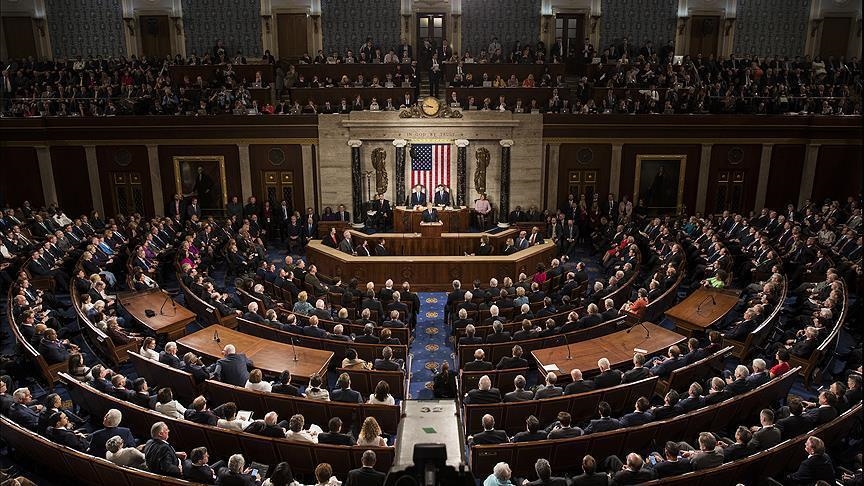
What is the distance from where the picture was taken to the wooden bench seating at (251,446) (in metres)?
7.30

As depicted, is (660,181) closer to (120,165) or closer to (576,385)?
(576,385)

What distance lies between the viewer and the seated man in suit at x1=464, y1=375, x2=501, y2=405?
28.2 feet

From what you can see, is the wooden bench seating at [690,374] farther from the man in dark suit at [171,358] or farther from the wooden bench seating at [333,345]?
the man in dark suit at [171,358]

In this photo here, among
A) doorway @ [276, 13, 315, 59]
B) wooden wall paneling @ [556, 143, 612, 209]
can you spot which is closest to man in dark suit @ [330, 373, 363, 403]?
wooden wall paneling @ [556, 143, 612, 209]

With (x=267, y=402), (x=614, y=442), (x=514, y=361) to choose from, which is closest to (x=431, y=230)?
(x=514, y=361)

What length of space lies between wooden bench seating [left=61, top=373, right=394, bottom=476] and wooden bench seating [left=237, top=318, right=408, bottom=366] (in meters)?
3.12

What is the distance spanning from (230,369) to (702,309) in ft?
26.8

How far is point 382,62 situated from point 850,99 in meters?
15.3

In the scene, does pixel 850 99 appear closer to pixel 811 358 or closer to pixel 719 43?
pixel 719 43

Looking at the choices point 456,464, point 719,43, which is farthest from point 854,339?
point 719,43

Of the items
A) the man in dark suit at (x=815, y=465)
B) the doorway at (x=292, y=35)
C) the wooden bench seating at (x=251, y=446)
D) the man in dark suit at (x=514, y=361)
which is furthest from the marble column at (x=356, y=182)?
the man in dark suit at (x=815, y=465)

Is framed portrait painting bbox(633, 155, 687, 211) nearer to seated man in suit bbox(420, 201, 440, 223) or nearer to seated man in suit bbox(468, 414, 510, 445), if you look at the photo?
seated man in suit bbox(420, 201, 440, 223)

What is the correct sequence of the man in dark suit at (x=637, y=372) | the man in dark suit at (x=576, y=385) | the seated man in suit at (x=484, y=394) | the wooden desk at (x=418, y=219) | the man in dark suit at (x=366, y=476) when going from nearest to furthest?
the man in dark suit at (x=366, y=476) → the seated man in suit at (x=484, y=394) → the man in dark suit at (x=576, y=385) → the man in dark suit at (x=637, y=372) → the wooden desk at (x=418, y=219)

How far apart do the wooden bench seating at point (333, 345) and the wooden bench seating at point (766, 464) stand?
4993 millimetres
